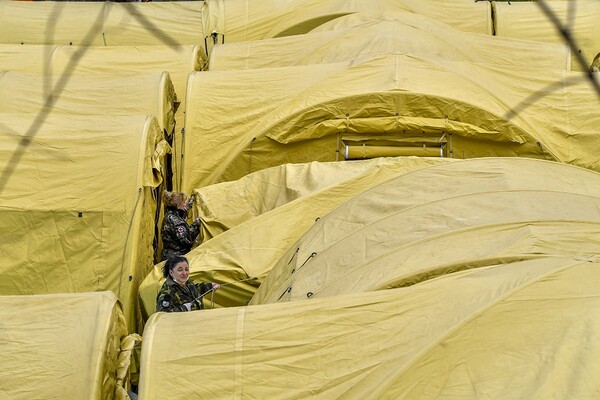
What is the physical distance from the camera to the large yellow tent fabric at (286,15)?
598 inches

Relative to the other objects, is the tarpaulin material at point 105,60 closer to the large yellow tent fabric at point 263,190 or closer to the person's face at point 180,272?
the large yellow tent fabric at point 263,190

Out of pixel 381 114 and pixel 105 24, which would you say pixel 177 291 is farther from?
pixel 105 24

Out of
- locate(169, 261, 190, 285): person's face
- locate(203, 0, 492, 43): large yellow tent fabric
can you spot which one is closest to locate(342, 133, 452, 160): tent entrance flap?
locate(169, 261, 190, 285): person's face

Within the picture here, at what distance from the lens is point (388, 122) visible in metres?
A: 10.9

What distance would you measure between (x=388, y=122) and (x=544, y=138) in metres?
2.06

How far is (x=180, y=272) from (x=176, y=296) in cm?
22

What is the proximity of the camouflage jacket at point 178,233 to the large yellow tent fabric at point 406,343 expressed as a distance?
4031 millimetres

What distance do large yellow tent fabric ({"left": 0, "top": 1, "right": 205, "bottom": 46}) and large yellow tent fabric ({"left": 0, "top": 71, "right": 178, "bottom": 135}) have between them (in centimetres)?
405

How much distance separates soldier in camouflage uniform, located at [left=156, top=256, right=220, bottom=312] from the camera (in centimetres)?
770

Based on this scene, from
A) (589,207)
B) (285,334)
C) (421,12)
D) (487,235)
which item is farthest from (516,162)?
(421,12)

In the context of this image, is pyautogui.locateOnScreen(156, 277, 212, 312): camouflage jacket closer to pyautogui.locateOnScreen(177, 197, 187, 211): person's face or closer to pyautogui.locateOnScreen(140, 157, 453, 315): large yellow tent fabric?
pyautogui.locateOnScreen(140, 157, 453, 315): large yellow tent fabric

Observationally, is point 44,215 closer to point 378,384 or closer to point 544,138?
point 378,384

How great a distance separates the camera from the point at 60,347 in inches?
234

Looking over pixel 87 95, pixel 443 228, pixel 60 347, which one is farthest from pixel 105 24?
pixel 60 347
